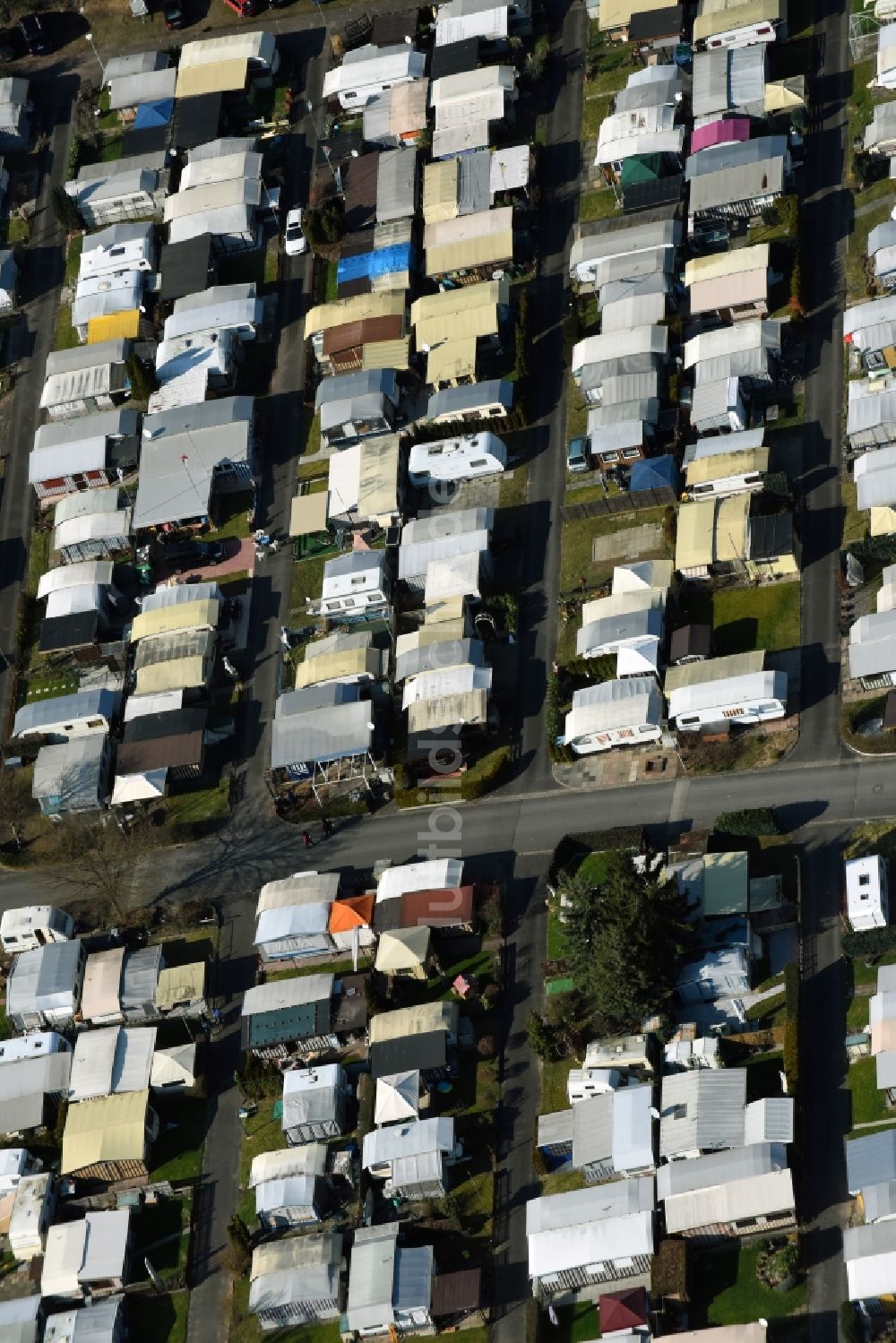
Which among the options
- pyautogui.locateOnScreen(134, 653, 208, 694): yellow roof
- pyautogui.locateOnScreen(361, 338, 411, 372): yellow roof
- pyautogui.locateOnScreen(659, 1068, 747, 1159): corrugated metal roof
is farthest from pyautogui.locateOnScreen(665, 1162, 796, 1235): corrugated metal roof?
pyautogui.locateOnScreen(361, 338, 411, 372): yellow roof

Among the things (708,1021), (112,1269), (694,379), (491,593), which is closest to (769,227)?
(694,379)

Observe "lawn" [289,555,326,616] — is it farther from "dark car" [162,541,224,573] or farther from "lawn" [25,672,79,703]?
"lawn" [25,672,79,703]

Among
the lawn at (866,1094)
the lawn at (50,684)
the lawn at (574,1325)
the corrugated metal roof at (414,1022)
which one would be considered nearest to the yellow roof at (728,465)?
the corrugated metal roof at (414,1022)

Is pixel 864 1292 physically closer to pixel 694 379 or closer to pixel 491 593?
pixel 491 593

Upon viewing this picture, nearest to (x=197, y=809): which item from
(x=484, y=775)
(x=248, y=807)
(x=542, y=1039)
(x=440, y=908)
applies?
(x=248, y=807)

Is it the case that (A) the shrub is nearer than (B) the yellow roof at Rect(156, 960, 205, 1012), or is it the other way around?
(A) the shrub

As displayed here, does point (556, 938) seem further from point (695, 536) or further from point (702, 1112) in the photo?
point (695, 536)
